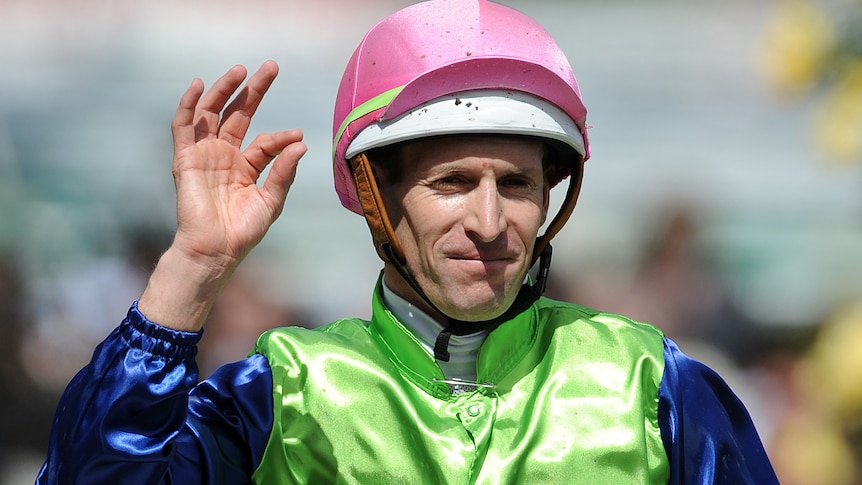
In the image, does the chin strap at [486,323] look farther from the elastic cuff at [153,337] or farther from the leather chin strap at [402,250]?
the elastic cuff at [153,337]

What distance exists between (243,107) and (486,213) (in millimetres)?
554

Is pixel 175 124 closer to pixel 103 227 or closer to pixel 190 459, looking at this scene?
pixel 190 459

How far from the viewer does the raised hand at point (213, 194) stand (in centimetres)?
208

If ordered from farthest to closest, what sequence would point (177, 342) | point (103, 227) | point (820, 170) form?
1. point (820, 170)
2. point (103, 227)
3. point (177, 342)

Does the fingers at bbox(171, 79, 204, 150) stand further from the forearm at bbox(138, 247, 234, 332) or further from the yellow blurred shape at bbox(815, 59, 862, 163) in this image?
the yellow blurred shape at bbox(815, 59, 862, 163)

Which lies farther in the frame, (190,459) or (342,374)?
(342,374)

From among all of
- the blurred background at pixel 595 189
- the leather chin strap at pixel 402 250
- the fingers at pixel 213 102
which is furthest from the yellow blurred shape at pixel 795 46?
the fingers at pixel 213 102

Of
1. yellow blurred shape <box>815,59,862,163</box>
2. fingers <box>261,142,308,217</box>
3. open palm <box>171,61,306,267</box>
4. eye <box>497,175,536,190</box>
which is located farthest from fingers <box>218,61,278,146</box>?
yellow blurred shape <box>815,59,862,163</box>

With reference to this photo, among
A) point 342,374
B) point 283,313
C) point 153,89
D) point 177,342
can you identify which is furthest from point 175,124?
point 153,89

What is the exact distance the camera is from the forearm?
2053mm

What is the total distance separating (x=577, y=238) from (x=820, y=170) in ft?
5.45

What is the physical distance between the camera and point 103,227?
6223mm

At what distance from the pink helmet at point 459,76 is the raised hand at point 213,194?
182mm

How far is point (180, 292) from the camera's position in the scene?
6.78 ft
